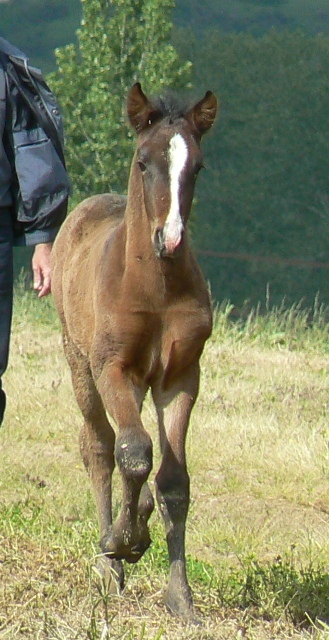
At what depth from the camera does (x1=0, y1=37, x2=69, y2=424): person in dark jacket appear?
5047 mm

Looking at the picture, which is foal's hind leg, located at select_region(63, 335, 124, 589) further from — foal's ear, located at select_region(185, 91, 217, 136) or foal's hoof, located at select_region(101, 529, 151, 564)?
foal's ear, located at select_region(185, 91, 217, 136)

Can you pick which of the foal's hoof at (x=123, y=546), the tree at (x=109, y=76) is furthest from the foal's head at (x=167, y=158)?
the tree at (x=109, y=76)

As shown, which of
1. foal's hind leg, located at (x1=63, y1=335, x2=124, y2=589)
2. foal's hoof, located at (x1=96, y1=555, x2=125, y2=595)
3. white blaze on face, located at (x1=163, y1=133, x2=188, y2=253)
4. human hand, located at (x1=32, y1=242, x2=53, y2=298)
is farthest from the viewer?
foal's hind leg, located at (x1=63, y1=335, x2=124, y2=589)

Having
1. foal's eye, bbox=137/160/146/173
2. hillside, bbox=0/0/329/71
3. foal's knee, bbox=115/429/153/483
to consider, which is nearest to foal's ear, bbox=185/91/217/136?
foal's eye, bbox=137/160/146/173

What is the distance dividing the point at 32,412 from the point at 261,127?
19315 millimetres

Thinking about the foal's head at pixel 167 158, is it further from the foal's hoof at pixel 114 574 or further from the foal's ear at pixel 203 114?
the foal's hoof at pixel 114 574

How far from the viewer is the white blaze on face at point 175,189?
4.62 m

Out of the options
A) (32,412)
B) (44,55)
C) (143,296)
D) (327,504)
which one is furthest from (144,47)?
(44,55)

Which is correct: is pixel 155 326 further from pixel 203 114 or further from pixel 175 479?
pixel 203 114

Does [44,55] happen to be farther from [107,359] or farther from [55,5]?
[107,359]

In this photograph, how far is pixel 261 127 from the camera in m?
27.1

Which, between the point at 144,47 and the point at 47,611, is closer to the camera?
the point at 47,611

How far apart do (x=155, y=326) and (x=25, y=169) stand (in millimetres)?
912

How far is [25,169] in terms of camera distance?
5023 millimetres
